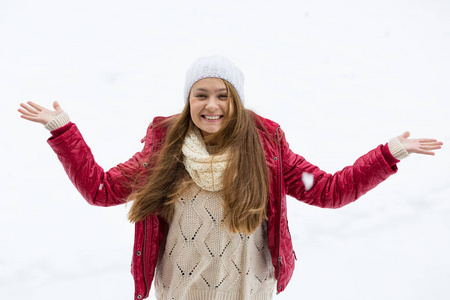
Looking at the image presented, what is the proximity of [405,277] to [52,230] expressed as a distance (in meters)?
2.41

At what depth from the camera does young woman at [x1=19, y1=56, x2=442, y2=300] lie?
1886mm

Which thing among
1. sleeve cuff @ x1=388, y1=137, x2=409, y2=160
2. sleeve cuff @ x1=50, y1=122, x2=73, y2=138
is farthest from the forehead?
sleeve cuff @ x1=388, y1=137, x2=409, y2=160

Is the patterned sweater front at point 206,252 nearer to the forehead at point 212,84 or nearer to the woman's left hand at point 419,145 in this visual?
the forehead at point 212,84

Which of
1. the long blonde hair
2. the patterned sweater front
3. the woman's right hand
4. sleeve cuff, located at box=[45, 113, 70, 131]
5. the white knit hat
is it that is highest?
the white knit hat

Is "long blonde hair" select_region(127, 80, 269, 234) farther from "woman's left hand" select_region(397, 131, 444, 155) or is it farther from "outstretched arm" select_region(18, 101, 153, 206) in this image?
"woman's left hand" select_region(397, 131, 444, 155)

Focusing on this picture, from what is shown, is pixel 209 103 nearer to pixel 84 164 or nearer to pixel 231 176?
pixel 231 176

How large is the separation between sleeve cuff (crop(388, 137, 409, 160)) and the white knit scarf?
2.12ft

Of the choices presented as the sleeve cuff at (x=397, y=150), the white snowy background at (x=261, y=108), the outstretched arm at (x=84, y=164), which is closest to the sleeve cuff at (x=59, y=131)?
the outstretched arm at (x=84, y=164)

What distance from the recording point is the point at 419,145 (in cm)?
190

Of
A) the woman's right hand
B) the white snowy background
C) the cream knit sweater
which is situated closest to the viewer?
the woman's right hand

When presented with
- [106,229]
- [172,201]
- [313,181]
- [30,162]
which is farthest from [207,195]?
[30,162]

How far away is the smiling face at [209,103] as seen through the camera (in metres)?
1.90

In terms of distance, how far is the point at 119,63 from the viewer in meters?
4.75

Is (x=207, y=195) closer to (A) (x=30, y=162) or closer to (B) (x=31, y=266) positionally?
(B) (x=31, y=266)
